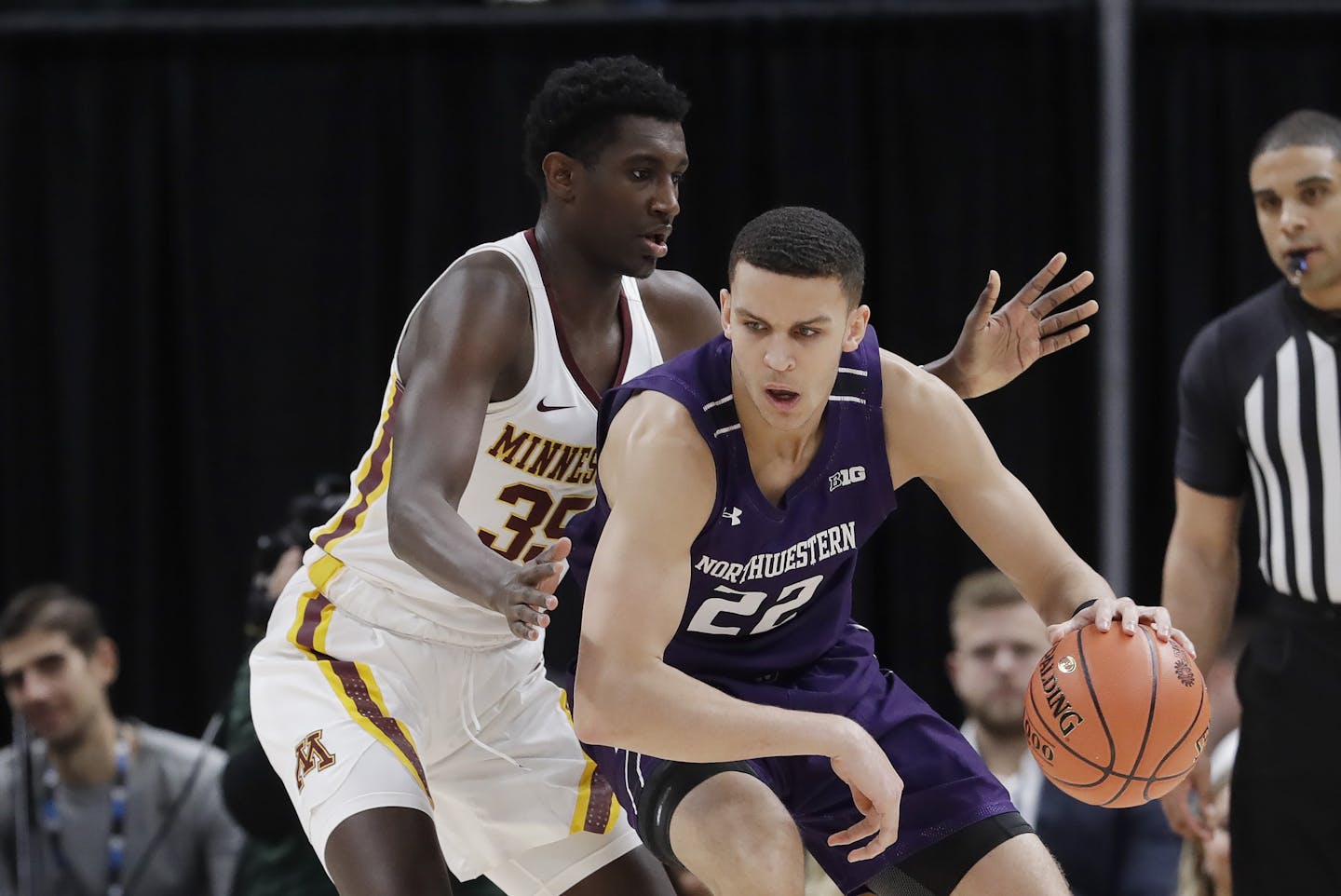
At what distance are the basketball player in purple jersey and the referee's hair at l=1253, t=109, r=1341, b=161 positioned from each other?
140 cm

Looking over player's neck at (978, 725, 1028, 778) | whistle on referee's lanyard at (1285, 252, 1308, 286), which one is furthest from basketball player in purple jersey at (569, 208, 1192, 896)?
player's neck at (978, 725, 1028, 778)

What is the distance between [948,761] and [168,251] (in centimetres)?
462

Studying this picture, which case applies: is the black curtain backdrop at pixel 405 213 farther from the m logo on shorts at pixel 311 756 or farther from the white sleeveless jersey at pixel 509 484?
the m logo on shorts at pixel 311 756

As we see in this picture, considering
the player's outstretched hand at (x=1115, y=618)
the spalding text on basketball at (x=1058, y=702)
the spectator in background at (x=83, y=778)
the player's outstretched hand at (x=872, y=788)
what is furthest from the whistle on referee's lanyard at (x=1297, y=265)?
the spectator in background at (x=83, y=778)

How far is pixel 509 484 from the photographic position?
144 inches

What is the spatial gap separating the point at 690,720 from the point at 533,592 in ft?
1.20

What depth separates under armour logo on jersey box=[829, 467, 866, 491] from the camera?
3355 mm

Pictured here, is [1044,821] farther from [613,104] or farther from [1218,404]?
[613,104]

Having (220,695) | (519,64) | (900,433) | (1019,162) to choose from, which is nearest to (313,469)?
(220,695)

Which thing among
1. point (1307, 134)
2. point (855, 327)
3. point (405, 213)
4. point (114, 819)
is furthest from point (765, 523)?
point (405, 213)

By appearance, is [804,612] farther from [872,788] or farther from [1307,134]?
[1307,134]

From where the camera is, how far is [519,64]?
6.90 metres

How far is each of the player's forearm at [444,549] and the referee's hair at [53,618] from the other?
2889mm

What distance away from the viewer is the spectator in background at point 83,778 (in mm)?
5672
